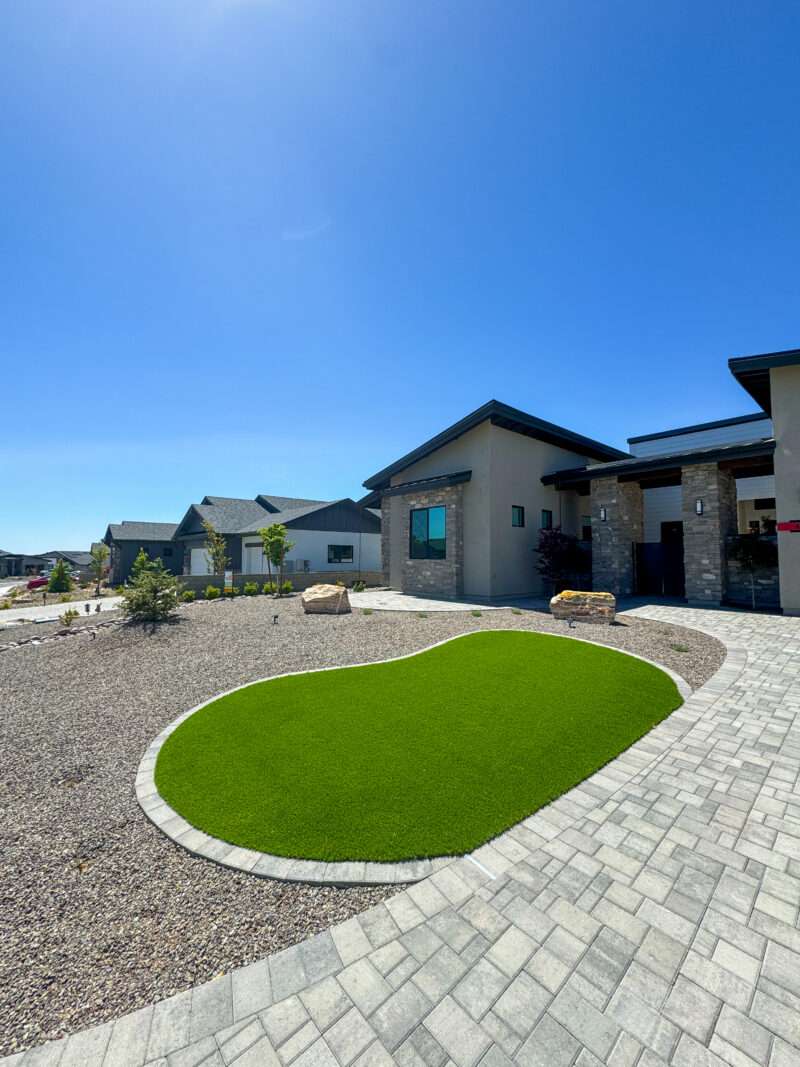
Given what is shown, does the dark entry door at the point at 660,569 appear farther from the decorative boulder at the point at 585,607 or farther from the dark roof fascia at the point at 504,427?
the decorative boulder at the point at 585,607

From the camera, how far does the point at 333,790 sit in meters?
3.98

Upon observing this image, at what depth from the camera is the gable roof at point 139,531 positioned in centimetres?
3281

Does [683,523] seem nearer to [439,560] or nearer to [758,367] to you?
[758,367]

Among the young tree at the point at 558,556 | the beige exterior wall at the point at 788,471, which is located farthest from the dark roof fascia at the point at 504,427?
the beige exterior wall at the point at 788,471

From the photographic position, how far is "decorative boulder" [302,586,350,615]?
13.2 metres

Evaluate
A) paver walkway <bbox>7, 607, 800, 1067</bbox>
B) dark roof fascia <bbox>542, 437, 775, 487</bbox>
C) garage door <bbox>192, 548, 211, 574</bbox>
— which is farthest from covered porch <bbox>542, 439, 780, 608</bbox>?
garage door <bbox>192, 548, 211, 574</bbox>

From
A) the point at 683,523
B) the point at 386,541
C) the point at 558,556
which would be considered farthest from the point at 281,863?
the point at 386,541

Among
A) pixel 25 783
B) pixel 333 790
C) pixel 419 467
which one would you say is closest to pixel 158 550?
pixel 419 467

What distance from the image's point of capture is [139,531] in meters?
34.6

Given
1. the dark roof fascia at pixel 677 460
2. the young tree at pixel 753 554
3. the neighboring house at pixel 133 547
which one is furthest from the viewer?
the neighboring house at pixel 133 547

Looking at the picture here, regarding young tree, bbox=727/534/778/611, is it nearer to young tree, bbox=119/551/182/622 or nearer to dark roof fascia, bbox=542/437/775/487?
dark roof fascia, bbox=542/437/775/487

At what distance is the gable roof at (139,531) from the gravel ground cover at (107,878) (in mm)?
27895

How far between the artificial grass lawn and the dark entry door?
33.3 ft

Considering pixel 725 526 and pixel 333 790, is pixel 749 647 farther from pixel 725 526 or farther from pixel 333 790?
pixel 333 790
